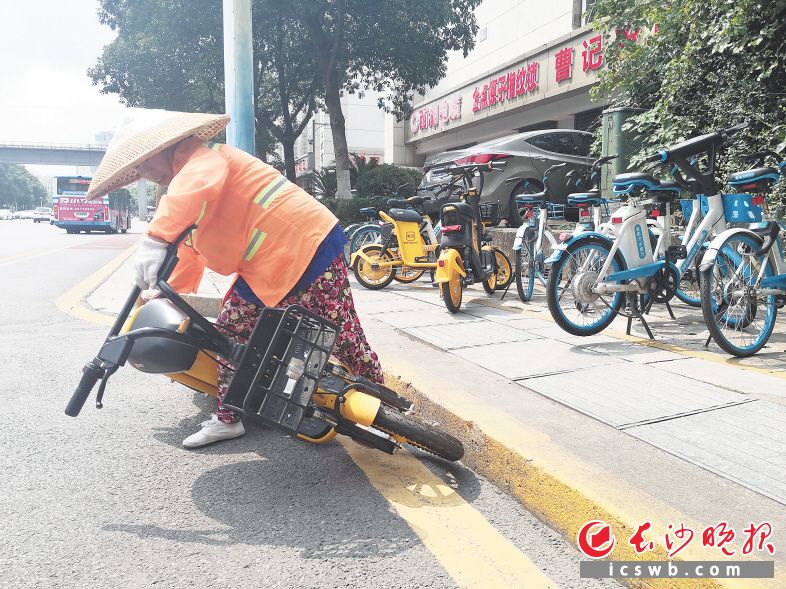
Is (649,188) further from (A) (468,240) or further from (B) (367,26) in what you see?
(B) (367,26)

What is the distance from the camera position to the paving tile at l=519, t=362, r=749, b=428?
307 cm

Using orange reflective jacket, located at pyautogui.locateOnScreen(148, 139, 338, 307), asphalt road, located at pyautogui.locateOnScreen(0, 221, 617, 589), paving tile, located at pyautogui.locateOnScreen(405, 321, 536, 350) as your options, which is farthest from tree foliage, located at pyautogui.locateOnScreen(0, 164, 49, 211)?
orange reflective jacket, located at pyautogui.locateOnScreen(148, 139, 338, 307)

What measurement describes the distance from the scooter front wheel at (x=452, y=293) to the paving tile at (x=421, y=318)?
0.26 ft

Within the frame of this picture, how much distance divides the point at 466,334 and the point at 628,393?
1769 millimetres

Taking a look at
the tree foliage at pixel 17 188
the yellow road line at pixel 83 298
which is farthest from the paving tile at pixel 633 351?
the tree foliage at pixel 17 188

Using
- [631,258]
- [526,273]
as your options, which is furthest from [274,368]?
[526,273]

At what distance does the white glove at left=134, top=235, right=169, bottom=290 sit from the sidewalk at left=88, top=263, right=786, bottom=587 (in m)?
1.48

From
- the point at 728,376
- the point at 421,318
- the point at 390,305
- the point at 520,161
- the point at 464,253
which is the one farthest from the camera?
the point at 520,161

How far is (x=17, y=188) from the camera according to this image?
109000 millimetres

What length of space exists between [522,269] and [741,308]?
273 centimetres

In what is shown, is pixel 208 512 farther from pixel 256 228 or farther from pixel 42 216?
pixel 42 216

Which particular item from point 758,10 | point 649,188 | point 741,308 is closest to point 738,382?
point 741,308

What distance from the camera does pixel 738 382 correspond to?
355cm

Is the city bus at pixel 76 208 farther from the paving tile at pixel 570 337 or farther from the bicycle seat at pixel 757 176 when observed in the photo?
the bicycle seat at pixel 757 176
